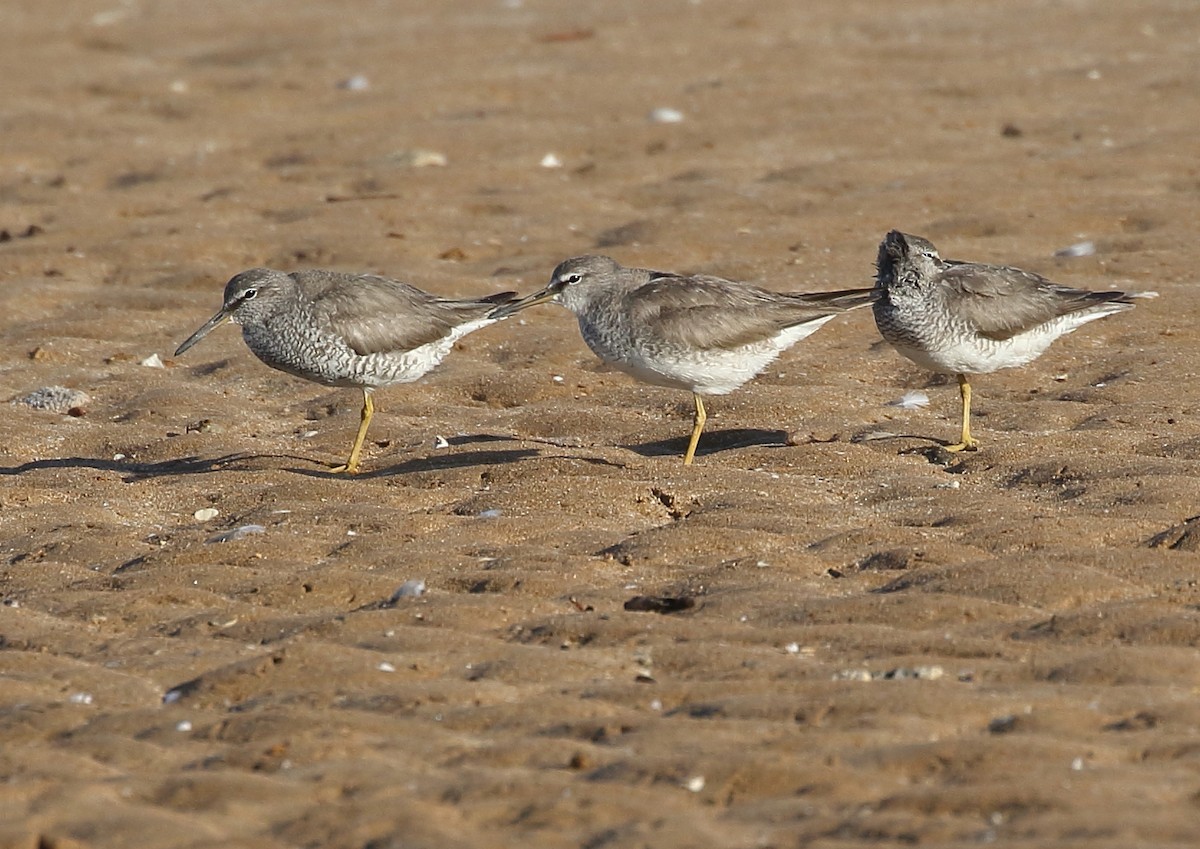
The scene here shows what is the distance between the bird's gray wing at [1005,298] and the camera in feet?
34.6

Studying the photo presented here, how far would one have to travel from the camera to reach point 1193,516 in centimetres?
854

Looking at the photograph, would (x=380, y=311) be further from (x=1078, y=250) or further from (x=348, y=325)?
(x=1078, y=250)

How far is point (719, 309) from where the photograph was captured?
1048cm

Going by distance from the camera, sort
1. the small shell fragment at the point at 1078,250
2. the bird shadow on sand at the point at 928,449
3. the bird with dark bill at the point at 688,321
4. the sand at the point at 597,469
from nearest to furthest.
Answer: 1. the sand at the point at 597,469
2. the bird shadow on sand at the point at 928,449
3. the bird with dark bill at the point at 688,321
4. the small shell fragment at the point at 1078,250

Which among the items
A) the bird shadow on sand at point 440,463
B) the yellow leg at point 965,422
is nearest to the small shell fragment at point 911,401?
the yellow leg at point 965,422

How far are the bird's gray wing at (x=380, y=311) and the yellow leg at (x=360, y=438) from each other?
0.38 m

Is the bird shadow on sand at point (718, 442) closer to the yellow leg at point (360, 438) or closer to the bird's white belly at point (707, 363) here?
the bird's white belly at point (707, 363)

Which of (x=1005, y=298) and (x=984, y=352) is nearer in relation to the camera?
(x=984, y=352)

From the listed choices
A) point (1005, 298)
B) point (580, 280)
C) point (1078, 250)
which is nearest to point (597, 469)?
point (580, 280)

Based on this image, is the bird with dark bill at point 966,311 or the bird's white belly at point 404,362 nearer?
the bird with dark bill at point 966,311

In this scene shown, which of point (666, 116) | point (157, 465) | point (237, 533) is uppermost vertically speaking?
point (666, 116)

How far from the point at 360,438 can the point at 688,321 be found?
2.14 metres

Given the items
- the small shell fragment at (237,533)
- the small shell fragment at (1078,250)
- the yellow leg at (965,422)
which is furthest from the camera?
the small shell fragment at (1078,250)

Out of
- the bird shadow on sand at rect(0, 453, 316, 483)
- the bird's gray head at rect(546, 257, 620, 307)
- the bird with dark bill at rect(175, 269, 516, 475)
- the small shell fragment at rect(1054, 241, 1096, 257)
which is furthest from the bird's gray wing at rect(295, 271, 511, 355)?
the small shell fragment at rect(1054, 241, 1096, 257)
